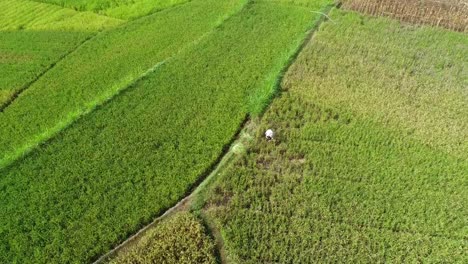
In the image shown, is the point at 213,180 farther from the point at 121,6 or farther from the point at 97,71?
the point at 121,6

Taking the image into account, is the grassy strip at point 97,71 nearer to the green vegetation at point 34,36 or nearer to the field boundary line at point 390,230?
the green vegetation at point 34,36

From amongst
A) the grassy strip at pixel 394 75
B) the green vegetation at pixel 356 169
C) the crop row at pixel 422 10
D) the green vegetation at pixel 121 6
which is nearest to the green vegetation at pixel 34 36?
the green vegetation at pixel 121 6

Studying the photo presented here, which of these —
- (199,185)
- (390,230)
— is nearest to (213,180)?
(199,185)

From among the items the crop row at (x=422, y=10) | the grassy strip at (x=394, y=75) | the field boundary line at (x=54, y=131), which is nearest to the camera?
the field boundary line at (x=54, y=131)

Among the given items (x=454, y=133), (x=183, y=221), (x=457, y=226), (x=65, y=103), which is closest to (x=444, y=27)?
(x=454, y=133)

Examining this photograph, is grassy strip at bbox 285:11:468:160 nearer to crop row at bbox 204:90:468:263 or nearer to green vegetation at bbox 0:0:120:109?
crop row at bbox 204:90:468:263
